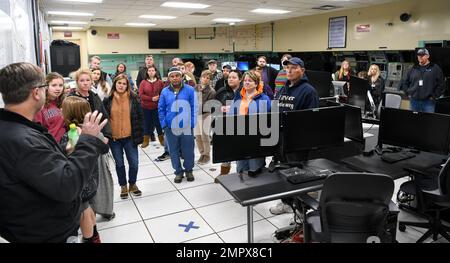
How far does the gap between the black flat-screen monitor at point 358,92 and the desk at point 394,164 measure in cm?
141

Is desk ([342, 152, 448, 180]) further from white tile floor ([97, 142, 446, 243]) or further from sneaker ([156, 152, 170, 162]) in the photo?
sneaker ([156, 152, 170, 162])

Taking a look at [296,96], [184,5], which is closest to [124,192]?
[296,96]

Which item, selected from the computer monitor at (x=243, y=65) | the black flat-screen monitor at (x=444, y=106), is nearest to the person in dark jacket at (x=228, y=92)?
the black flat-screen monitor at (x=444, y=106)

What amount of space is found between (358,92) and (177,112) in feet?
8.12

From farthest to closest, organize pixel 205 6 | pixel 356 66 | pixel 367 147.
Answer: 1. pixel 356 66
2. pixel 205 6
3. pixel 367 147

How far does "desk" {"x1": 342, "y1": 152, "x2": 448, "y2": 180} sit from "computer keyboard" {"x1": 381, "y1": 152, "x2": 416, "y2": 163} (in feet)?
0.10

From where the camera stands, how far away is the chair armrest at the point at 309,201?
219cm

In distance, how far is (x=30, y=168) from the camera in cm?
126

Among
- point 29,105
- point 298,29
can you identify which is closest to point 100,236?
point 29,105

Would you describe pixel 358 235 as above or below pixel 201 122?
below

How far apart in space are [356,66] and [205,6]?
418 centimetres

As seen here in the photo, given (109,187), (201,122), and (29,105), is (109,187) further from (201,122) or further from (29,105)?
(201,122)

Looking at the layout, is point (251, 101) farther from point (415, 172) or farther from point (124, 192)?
point (124, 192)
